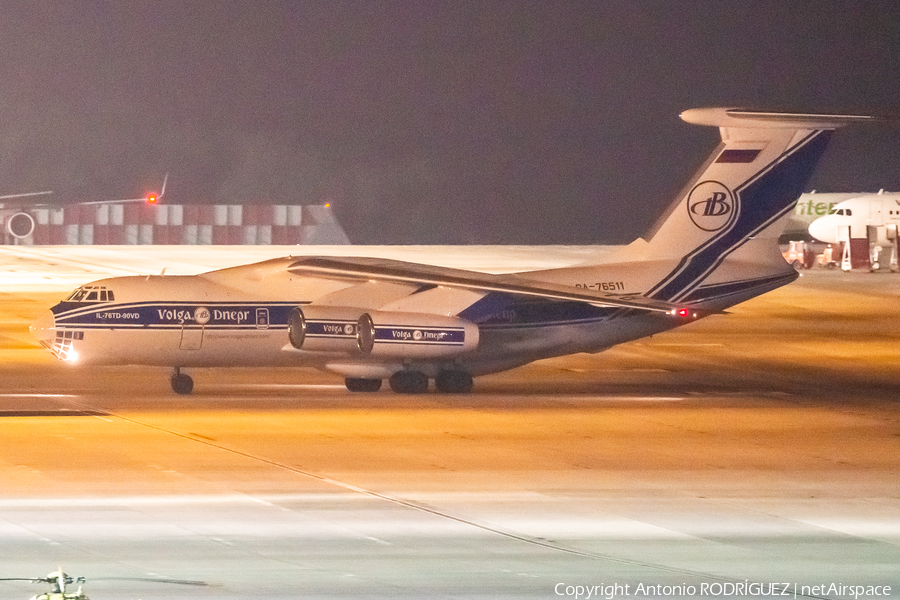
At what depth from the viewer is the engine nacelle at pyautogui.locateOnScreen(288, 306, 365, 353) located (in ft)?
75.9

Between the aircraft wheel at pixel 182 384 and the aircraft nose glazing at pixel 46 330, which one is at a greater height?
the aircraft nose glazing at pixel 46 330

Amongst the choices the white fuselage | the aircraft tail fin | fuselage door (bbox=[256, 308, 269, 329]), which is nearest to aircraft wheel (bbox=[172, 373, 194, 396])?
fuselage door (bbox=[256, 308, 269, 329])

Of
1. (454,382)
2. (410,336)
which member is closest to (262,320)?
(410,336)

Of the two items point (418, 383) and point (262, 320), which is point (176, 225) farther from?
point (418, 383)

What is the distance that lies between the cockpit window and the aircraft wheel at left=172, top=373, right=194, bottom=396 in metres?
1.65

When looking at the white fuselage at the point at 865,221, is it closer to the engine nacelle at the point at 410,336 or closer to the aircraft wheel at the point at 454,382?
the aircraft wheel at the point at 454,382

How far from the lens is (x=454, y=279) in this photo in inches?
909

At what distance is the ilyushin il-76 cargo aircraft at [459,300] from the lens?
76.1 feet

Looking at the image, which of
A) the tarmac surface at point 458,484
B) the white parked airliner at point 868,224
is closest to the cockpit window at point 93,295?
the tarmac surface at point 458,484

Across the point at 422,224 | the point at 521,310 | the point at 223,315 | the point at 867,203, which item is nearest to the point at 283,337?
the point at 223,315

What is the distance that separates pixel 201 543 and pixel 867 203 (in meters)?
52.4

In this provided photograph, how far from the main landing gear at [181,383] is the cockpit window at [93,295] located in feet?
5.26

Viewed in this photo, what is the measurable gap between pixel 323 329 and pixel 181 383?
2.58 meters

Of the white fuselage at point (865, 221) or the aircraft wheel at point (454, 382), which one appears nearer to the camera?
the aircraft wheel at point (454, 382)
